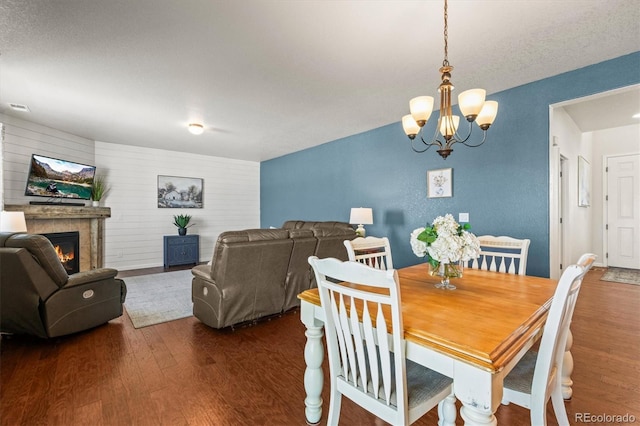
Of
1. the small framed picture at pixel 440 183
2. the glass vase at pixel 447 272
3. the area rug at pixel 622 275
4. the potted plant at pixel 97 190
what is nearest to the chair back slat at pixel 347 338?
the glass vase at pixel 447 272

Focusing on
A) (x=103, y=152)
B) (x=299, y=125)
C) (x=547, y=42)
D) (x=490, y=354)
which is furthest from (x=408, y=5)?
(x=103, y=152)

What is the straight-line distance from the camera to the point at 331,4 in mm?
1980

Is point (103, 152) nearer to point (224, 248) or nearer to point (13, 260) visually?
point (13, 260)

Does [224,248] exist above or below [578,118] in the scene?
below

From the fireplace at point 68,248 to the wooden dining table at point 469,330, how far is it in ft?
16.9

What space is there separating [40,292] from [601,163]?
898 cm

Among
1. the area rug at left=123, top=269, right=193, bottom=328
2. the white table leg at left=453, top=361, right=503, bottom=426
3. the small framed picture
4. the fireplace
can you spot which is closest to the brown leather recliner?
the area rug at left=123, top=269, right=193, bottom=328

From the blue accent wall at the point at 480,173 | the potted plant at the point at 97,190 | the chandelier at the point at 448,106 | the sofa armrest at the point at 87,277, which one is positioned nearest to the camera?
the chandelier at the point at 448,106

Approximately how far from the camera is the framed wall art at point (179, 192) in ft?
21.4

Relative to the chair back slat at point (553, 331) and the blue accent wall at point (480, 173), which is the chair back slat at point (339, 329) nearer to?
the chair back slat at point (553, 331)

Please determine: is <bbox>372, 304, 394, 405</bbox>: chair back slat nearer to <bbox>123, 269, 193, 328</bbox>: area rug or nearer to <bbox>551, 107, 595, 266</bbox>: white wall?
<bbox>123, 269, 193, 328</bbox>: area rug

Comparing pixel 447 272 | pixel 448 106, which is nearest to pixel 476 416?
pixel 447 272

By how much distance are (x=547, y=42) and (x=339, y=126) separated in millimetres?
2917

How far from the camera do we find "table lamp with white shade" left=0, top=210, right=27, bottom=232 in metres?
3.49
